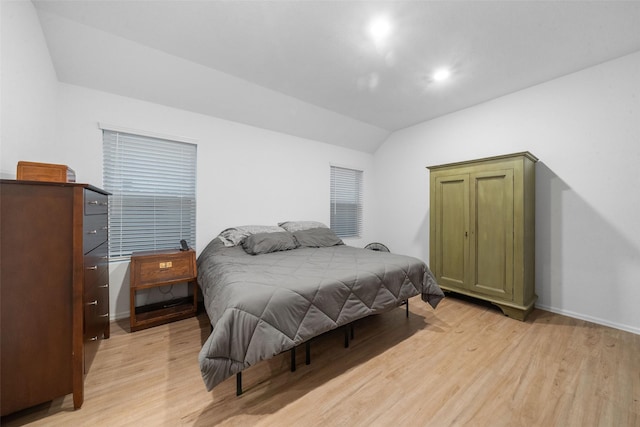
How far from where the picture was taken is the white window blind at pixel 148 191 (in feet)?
8.14

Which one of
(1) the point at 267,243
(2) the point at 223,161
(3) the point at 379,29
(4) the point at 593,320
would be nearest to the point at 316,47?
(3) the point at 379,29

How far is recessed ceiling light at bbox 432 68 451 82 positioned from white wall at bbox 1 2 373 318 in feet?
6.40

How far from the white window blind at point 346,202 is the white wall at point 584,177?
2067mm

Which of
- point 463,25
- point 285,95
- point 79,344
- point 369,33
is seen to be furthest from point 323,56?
point 79,344

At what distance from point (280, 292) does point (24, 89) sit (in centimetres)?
230

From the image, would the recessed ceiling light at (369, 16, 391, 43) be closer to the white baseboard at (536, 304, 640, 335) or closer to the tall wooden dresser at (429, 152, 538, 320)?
the tall wooden dresser at (429, 152, 538, 320)

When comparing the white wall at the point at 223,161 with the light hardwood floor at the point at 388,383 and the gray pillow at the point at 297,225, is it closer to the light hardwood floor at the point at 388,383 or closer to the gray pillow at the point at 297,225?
the gray pillow at the point at 297,225

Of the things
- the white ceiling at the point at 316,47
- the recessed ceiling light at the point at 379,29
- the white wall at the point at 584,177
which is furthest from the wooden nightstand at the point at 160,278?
the white wall at the point at 584,177

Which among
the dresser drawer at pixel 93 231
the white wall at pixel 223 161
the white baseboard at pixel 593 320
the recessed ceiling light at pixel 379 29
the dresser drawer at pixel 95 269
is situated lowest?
the white baseboard at pixel 593 320

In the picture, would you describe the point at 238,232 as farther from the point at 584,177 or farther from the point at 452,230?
the point at 584,177

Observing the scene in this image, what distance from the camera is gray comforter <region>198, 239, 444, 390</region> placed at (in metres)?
1.31

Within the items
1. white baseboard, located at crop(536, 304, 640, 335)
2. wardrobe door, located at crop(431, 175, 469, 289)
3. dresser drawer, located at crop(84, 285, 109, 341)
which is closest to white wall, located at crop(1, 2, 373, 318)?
dresser drawer, located at crop(84, 285, 109, 341)

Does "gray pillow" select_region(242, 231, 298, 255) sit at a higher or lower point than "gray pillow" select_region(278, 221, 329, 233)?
lower

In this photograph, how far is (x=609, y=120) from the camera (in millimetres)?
2367
